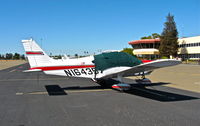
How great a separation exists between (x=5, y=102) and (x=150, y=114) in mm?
6561

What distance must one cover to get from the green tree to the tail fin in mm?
66182

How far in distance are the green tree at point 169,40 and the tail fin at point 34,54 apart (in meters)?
66.2

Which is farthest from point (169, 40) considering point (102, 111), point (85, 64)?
point (102, 111)

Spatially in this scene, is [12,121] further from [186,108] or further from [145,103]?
[186,108]

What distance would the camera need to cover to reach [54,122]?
602 centimetres

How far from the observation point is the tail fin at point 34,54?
11.3 metres

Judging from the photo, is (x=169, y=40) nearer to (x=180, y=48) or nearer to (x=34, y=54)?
(x=180, y=48)

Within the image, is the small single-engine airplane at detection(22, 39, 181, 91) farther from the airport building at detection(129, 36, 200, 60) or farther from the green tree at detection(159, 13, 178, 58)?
the green tree at detection(159, 13, 178, 58)

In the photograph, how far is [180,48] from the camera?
242 ft

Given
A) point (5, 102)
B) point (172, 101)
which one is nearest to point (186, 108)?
point (172, 101)

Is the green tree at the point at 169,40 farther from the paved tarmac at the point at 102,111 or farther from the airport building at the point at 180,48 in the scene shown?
the paved tarmac at the point at 102,111

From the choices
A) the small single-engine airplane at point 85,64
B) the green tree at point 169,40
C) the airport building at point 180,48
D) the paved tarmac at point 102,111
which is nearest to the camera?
the paved tarmac at point 102,111

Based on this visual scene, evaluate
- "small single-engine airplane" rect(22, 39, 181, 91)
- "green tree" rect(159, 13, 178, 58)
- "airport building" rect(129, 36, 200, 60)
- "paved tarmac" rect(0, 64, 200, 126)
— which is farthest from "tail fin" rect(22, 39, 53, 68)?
"green tree" rect(159, 13, 178, 58)

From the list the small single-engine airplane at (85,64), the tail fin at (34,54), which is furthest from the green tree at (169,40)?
the tail fin at (34,54)
